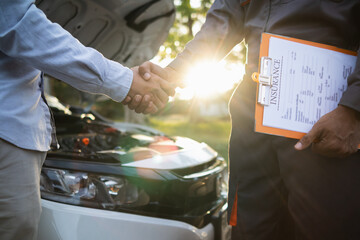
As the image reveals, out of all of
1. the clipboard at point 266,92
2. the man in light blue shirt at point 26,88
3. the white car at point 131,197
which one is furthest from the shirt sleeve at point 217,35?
the white car at point 131,197

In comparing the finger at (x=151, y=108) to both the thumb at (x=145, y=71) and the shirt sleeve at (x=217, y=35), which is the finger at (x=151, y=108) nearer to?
the thumb at (x=145, y=71)

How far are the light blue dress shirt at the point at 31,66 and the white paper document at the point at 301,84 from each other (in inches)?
27.4

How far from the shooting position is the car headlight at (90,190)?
4.70 feet

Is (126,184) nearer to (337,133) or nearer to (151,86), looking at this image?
(151,86)

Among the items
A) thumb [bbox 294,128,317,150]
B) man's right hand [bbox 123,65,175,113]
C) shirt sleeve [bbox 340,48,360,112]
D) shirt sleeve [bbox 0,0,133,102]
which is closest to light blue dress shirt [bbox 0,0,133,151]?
shirt sleeve [bbox 0,0,133,102]

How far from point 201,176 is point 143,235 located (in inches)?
20.3

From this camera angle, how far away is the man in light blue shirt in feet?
3.27

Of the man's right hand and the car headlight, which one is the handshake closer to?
the man's right hand

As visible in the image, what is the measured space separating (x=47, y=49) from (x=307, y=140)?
992mm

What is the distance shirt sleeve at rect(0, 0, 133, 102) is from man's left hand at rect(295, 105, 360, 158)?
0.84 meters

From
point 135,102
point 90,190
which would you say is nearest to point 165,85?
point 135,102

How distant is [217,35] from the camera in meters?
1.39

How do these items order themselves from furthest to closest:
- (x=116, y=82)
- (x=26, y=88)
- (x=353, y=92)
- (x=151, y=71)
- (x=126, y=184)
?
1. (x=151, y=71)
2. (x=126, y=184)
3. (x=116, y=82)
4. (x=26, y=88)
5. (x=353, y=92)

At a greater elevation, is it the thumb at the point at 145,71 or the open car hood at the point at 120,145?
the thumb at the point at 145,71
